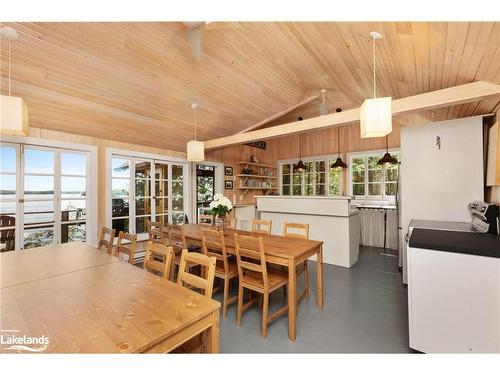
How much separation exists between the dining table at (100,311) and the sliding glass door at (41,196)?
1.96 m

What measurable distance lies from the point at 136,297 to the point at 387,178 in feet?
19.3

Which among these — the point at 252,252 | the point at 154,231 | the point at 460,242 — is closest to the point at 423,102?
the point at 460,242

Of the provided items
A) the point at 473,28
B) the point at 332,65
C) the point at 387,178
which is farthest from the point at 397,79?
the point at 387,178

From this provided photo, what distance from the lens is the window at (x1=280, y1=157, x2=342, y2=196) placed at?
20.7ft

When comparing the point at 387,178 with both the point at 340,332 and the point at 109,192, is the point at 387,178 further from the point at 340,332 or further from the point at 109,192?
the point at 109,192

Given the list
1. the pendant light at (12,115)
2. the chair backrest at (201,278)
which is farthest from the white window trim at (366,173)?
the pendant light at (12,115)

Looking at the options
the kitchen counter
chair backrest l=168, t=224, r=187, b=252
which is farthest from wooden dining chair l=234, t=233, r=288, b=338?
the kitchen counter

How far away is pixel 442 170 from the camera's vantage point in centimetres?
282

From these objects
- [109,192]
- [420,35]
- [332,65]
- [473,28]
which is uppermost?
[332,65]

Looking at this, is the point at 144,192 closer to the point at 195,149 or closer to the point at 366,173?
the point at 195,149

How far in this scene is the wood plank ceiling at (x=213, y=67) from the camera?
2.04m

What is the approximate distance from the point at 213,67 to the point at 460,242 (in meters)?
3.17

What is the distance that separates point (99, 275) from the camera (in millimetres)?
1555

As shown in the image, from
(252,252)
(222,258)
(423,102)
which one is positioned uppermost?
(423,102)
